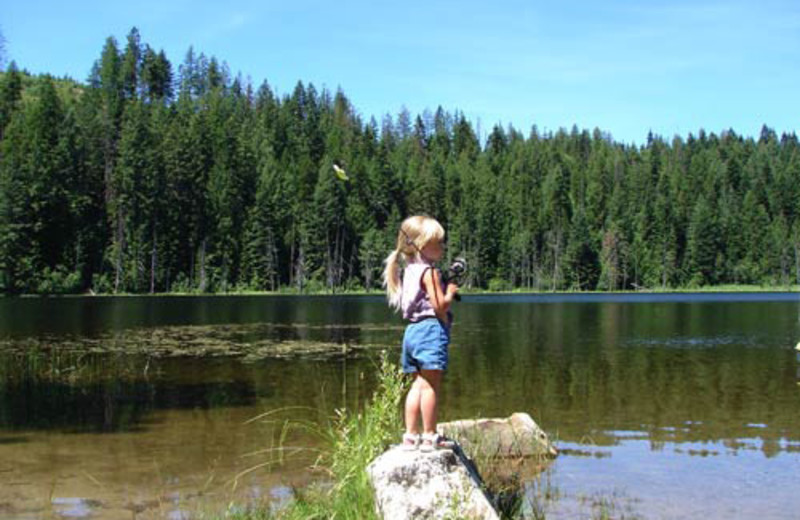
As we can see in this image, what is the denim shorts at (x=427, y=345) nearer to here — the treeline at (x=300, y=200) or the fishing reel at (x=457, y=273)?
the fishing reel at (x=457, y=273)

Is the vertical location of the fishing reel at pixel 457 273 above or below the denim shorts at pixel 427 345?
above

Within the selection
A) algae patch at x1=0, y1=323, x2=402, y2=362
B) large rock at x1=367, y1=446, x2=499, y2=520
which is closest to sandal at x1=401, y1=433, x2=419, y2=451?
large rock at x1=367, y1=446, x2=499, y2=520

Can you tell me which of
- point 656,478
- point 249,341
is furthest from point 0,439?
point 249,341

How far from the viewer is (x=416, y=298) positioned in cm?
673

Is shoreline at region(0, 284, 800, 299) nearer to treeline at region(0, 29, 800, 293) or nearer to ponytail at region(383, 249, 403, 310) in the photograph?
treeline at region(0, 29, 800, 293)

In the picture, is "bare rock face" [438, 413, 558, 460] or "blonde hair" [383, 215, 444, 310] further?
"bare rock face" [438, 413, 558, 460]

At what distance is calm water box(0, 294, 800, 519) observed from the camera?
873 centimetres

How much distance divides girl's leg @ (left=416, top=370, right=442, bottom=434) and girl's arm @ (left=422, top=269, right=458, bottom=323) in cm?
50

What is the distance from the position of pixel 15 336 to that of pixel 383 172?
336 ft

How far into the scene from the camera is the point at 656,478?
32.4 ft

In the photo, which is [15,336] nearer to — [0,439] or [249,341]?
[249,341]

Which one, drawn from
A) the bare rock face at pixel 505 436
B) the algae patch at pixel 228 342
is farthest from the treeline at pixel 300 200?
the bare rock face at pixel 505 436

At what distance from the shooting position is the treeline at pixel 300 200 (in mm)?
96000

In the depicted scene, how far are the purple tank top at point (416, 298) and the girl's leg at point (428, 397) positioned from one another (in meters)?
0.50
